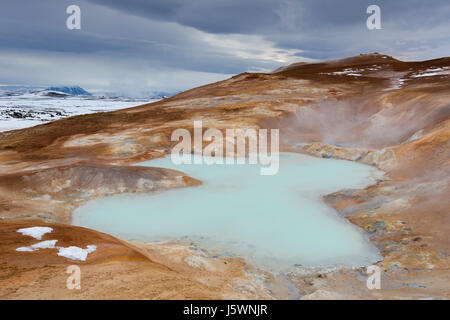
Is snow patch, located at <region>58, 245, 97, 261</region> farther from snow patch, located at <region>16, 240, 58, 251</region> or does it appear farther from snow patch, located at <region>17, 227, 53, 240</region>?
snow patch, located at <region>17, 227, 53, 240</region>

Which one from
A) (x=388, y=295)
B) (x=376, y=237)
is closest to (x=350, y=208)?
(x=376, y=237)

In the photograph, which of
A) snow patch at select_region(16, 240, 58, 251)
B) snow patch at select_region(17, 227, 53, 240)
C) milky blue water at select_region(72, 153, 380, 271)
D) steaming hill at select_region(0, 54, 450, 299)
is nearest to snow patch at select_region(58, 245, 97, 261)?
steaming hill at select_region(0, 54, 450, 299)

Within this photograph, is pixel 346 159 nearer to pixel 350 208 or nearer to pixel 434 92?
pixel 350 208

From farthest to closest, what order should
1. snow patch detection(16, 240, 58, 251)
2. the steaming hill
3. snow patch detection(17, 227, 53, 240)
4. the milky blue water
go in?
the milky blue water
snow patch detection(17, 227, 53, 240)
snow patch detection(16, 240, 58, 251)
the steaming hill

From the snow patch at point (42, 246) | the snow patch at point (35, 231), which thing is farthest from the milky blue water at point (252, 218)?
the snow patch at point (42, 246)

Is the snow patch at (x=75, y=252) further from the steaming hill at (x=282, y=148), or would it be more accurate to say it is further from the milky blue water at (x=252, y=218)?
the milky blue water at (x=252, y=218)

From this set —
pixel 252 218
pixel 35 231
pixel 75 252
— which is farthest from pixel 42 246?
pixel 252 218
